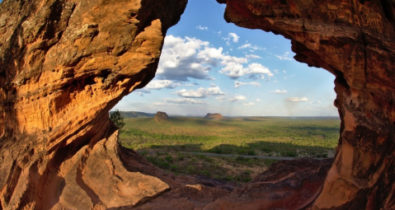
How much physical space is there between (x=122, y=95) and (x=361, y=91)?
9.20 m

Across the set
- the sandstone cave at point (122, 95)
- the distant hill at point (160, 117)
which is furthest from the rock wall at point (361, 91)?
the distant hill at point (160, 117)

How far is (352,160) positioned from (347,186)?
0.79 meters

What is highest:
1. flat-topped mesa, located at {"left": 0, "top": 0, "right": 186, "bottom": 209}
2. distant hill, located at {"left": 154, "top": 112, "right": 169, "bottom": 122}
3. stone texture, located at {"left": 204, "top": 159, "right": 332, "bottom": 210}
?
flat-topped mesa, located at {"left": 0, "top": 0, "right": 186, "bottom": 209}

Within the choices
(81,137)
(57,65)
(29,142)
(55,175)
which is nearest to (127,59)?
(57,65)

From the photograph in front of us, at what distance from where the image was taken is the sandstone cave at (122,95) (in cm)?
709

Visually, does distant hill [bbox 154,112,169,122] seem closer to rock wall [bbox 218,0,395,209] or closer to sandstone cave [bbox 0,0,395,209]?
sandstone cave [bbox 0,0,395,209]

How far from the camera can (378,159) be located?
6816mm

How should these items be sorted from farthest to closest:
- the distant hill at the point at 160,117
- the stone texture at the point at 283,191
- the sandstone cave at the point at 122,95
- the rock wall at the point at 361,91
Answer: the distant hill at the point at 160,117 < the stone texture at the point at 283,191 < the sandstone cave at the point at 122,95 < the rock wall at the point at 361,91

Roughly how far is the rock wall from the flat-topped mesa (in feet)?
20.7

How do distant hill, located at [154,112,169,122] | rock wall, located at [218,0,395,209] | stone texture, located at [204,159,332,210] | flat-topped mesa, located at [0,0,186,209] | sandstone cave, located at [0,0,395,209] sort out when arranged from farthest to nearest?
distant hill, located at [154,112,169,122] < stone texture, located at [204,159,332,210] < flat-topped mesa, located at [0,0,186,209] < sandstone cave, located at [0,0,395,209] < rock wall, located at [218,0,395,209]

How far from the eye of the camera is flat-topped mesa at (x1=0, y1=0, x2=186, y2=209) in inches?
361

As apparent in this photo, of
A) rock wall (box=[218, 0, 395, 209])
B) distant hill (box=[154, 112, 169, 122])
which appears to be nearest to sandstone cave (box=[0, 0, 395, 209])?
rock wall (box=[218, 0, 395, 209])

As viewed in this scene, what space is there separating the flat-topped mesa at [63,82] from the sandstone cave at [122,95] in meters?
0.04

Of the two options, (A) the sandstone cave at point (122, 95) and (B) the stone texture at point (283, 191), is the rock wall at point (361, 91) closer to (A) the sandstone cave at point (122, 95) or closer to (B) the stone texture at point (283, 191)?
(A) the sandstone cave at point (122, 95)
